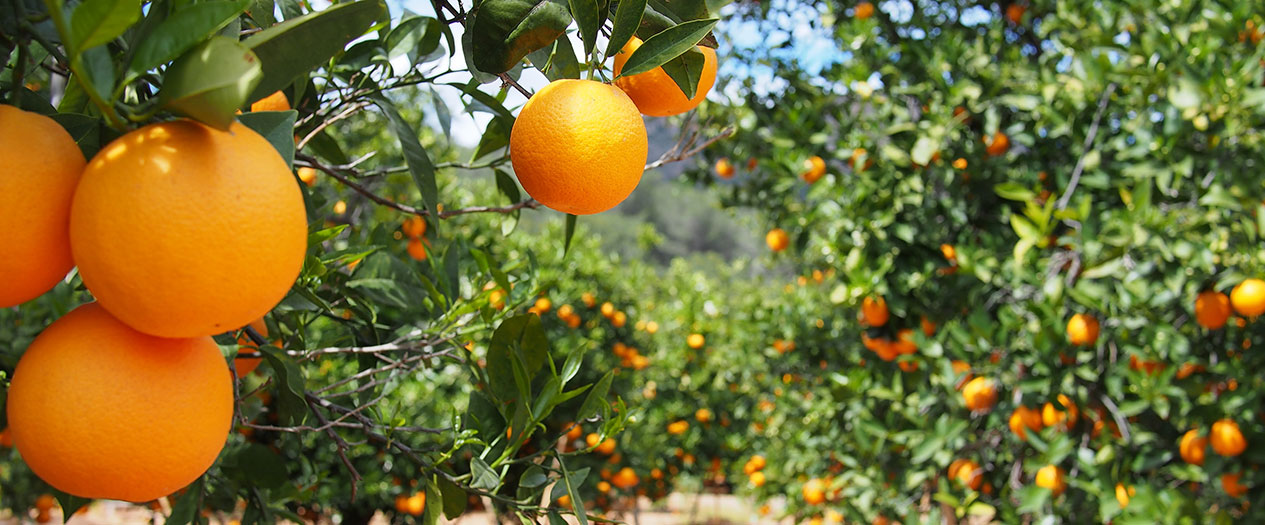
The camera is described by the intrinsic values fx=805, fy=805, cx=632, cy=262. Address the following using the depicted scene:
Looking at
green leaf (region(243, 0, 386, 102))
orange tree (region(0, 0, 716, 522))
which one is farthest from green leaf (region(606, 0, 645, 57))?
green leaf (region(243, 0, 386, 102))

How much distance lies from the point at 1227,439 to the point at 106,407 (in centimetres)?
236

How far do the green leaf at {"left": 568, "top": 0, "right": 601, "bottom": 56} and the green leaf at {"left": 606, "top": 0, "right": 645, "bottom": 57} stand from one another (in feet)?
0.05

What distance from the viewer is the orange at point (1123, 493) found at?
6.63 feet

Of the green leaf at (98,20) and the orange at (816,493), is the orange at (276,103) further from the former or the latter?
the orange at (816,493)

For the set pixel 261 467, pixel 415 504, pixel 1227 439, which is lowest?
pixel 415 504

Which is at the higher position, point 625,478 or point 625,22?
point 625,22

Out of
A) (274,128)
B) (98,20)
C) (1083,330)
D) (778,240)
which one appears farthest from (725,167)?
(98,20)

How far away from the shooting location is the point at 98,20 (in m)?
0.37

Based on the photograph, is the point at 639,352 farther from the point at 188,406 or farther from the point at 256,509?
the point at 188,406

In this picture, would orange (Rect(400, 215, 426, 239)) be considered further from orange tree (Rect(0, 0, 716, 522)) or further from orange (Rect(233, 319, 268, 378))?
orange (Rect(233, 319, 268, 378))

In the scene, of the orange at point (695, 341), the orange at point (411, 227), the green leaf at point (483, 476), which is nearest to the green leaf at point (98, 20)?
the green leaf at point (483, 476)

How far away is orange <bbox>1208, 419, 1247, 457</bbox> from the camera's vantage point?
198cm

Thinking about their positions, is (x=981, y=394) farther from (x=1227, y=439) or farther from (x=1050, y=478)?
(x=1227, y=439)

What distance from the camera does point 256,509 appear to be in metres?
1.02
